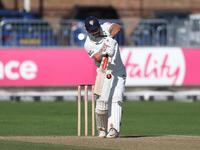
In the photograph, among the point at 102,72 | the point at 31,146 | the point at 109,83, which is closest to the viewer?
the point at 31,146

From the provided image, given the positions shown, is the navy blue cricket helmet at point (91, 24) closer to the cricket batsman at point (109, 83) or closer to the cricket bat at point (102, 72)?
the cricket batsman at point (109, 83)

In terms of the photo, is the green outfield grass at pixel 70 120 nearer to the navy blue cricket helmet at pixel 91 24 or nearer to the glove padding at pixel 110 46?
the glove padding at pixel 110 46

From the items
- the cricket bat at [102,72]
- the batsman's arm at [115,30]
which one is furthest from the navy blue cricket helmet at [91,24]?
the cricket bat at [102,72]

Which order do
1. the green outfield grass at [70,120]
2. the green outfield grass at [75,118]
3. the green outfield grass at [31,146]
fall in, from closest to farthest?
the green outfield grass at [31,146]
the green outfield grass at [70,120]
the green outfield grass at [75,118]

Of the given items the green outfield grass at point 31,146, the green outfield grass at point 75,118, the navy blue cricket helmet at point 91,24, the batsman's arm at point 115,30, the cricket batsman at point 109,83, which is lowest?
the green outfield grass at point 75,118

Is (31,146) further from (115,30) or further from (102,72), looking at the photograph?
(115,30)

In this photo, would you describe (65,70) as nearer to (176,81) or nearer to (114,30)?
(176,81)

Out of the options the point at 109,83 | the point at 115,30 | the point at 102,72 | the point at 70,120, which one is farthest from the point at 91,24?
the point at 70,120

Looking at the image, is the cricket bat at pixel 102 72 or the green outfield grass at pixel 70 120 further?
the green outfield grass at pixel 70 120

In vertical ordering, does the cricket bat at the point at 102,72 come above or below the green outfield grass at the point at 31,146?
above

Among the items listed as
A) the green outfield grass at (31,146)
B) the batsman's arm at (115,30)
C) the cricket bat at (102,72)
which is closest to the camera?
the green outfield grass at (31,146)

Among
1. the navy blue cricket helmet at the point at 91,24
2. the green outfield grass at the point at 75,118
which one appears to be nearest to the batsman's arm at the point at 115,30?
the navy blue cricket helmet at the point at 91,24

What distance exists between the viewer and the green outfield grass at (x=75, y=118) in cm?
1380

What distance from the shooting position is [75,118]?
651 inches
